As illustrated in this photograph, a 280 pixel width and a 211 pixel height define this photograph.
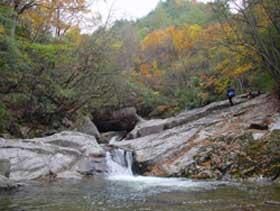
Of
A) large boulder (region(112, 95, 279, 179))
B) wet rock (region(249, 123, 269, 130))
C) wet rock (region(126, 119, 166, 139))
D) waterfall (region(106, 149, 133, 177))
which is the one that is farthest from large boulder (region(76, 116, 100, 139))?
wet rock (region(249, 123, 269, 130))

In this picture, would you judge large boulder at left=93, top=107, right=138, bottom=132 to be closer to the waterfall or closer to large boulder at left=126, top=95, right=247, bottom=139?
large boulder at left=126, top=95, right=247, bottom=139

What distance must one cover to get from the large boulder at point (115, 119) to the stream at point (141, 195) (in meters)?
16.4

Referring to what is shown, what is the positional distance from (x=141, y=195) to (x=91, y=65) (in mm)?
14705

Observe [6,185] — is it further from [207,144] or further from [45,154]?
[207,144]

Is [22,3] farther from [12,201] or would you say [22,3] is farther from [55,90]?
[12,201]

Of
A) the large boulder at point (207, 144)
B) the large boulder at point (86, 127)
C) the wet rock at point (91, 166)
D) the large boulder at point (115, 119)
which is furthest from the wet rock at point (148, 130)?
the large boulder at point (115, 119)

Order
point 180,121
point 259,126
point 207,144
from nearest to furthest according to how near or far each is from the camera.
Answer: point 207,144 → point 259,126 → point 180,121

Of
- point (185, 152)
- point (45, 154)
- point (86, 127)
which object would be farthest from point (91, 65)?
point (185, 152)

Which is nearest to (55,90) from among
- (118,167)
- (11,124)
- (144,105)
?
(11,124)

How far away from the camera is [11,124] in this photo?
21797mm

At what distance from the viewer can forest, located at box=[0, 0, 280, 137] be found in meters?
19.0

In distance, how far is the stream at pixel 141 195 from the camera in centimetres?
894

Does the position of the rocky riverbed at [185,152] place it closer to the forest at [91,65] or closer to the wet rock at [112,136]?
the forest at [91,65]

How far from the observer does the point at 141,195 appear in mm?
10758
